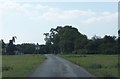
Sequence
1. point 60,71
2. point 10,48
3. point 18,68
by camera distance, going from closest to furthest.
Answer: point 60,71
point 18,68
point 10,48

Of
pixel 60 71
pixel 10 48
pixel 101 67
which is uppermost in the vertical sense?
A: pixel 10 48

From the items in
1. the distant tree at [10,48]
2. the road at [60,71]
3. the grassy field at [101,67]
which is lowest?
the road at [60,71]

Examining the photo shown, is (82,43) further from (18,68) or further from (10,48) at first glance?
(18,68)

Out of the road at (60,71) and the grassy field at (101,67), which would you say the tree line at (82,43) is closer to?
the grassy field at (101,67)

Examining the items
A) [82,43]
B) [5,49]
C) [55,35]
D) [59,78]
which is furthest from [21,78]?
[55,35]

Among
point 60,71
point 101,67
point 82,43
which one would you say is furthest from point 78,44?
point 60,71

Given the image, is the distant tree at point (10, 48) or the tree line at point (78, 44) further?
the distant tree at point (10, 48)

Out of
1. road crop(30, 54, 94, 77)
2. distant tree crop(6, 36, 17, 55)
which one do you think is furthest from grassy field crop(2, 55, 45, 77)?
distant tree crop(6, 36, 17, 55)

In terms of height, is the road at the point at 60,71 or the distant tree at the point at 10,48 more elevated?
the distant tree at the point at 10,48

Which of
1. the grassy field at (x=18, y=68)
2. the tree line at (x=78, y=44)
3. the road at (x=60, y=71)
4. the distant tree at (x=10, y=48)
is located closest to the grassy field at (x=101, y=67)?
the road at (x=60, y=71)

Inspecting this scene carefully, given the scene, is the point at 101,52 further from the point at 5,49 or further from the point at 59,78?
the point at 59,78

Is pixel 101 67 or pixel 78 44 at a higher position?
pixel 78 44

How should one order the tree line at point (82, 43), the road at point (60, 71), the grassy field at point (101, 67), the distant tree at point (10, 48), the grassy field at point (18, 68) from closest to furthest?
the road at point (60, 71)
the grassy field at point (101, 67)
the grassy field at point (18, 68)
the tree line at point (82, 43)
the distant tree at point (10, 48)

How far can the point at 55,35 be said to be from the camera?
614ft
